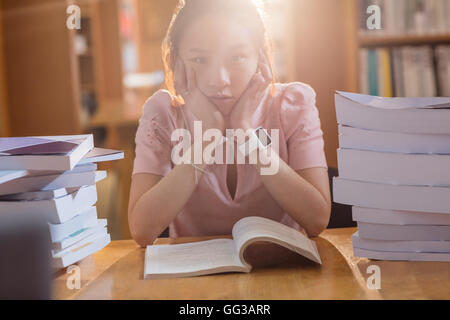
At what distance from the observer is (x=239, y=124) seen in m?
1.07

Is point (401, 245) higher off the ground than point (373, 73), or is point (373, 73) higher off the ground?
point (373, 73)

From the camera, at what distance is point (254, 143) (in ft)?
3.23

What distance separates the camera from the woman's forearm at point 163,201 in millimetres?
1022

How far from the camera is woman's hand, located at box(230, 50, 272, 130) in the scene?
1.08 metres

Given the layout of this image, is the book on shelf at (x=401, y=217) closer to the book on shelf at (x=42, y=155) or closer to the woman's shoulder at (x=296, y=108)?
the woman's shoulder at (x=296, y=108)

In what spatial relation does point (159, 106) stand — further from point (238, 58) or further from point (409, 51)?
point (409, 51)

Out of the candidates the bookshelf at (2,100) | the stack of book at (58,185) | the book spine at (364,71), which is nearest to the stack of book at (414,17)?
the book spine at (364,71)

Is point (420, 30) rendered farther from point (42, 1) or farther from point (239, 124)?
point (42, 1)

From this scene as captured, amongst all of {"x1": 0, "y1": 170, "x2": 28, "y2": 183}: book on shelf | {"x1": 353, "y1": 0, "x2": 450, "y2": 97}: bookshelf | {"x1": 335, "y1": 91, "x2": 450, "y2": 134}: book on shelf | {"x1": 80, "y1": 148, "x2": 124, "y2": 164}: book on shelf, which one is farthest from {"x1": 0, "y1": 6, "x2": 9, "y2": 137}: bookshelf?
{"x1": 335, "y1": 91, "x2": 450, "y2": 134}: book on shelf

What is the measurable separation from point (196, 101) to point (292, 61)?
6.71 ft

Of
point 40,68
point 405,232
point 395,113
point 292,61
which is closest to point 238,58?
point 395,113

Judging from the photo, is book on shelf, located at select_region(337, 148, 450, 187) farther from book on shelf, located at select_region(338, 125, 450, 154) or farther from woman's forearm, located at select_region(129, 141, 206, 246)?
woman's forearm, located at select_region(129, 141, 206, 246)

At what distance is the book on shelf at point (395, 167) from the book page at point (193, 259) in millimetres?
233
